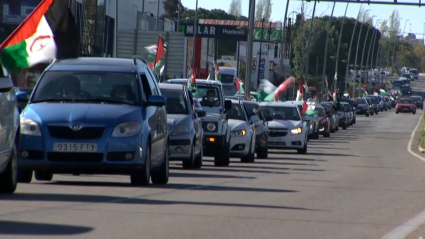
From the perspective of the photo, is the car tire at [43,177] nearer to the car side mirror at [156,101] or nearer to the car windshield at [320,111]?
the car side mirror at [156,101]

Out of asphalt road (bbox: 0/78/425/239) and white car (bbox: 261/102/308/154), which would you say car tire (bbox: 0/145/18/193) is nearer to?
asphalt road (bbox: 0/78/425/239)

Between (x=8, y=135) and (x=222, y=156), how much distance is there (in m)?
12.0

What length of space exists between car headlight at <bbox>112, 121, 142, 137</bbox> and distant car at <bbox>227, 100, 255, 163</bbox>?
12.0m

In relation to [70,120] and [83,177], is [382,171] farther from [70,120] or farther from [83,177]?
[70,120]

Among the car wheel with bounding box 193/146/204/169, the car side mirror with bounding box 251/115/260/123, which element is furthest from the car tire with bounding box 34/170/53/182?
the car side mirror with bounding box 251/115/260/123

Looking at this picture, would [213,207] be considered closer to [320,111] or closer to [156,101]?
[156,101]

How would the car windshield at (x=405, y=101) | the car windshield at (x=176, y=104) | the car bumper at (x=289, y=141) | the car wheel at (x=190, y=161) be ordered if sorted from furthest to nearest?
the car windshield at (x=405, y=101), the car bumper at (x=289, y=141), the car windshield at (x=176, y=104), the car wheel at (x=190, y=161)

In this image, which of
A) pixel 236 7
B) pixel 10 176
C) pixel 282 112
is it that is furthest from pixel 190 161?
pixel 236 7

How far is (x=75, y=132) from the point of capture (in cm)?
1403

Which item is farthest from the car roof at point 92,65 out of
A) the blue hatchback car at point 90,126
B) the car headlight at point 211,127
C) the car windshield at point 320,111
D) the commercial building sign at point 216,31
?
the commercial building sign at point 216,31

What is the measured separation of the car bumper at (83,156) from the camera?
14.1 meters

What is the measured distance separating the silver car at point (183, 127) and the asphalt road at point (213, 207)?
0.54 metres

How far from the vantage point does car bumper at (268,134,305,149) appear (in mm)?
33812

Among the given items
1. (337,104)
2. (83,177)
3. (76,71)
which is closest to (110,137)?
(76,71)
